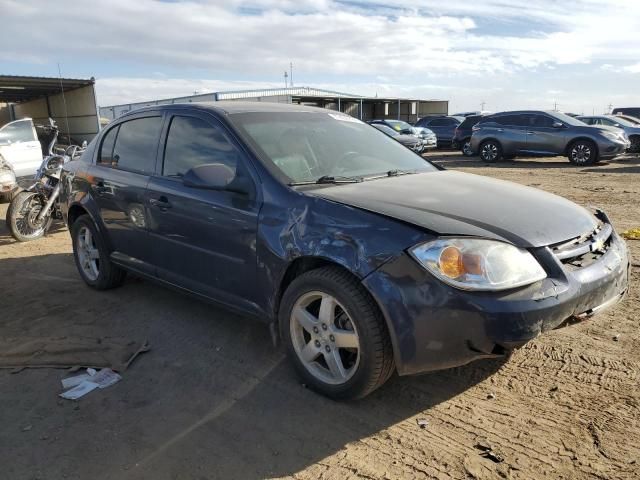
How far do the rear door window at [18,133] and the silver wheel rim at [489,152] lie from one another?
514 inches

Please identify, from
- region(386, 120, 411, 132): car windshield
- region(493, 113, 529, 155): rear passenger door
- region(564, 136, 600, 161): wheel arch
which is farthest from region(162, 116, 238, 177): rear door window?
region(386, 120, 411, 132): car windshield

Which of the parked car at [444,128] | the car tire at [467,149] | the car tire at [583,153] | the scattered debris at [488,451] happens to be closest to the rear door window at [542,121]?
the car tire at [583,153]

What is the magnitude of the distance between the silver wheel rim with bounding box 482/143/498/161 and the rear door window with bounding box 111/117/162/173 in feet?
47.1

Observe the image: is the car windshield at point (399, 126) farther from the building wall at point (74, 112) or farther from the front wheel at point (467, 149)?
the building wall at point (74, 112)

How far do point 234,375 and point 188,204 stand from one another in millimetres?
1211

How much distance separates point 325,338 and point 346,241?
609mm

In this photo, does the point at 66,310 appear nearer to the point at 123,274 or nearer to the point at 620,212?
the point at 123,274

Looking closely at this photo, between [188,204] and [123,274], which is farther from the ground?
[188,204]

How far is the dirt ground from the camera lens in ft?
8.12

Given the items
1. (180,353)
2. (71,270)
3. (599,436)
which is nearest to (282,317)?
(180,353)

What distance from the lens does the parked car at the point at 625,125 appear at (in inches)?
690

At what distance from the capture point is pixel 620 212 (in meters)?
7.90

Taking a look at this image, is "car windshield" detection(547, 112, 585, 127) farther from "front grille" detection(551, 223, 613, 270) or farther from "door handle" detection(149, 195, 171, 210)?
"door handle" detection(149, 195, 171, 210)

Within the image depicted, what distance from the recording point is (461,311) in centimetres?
246
